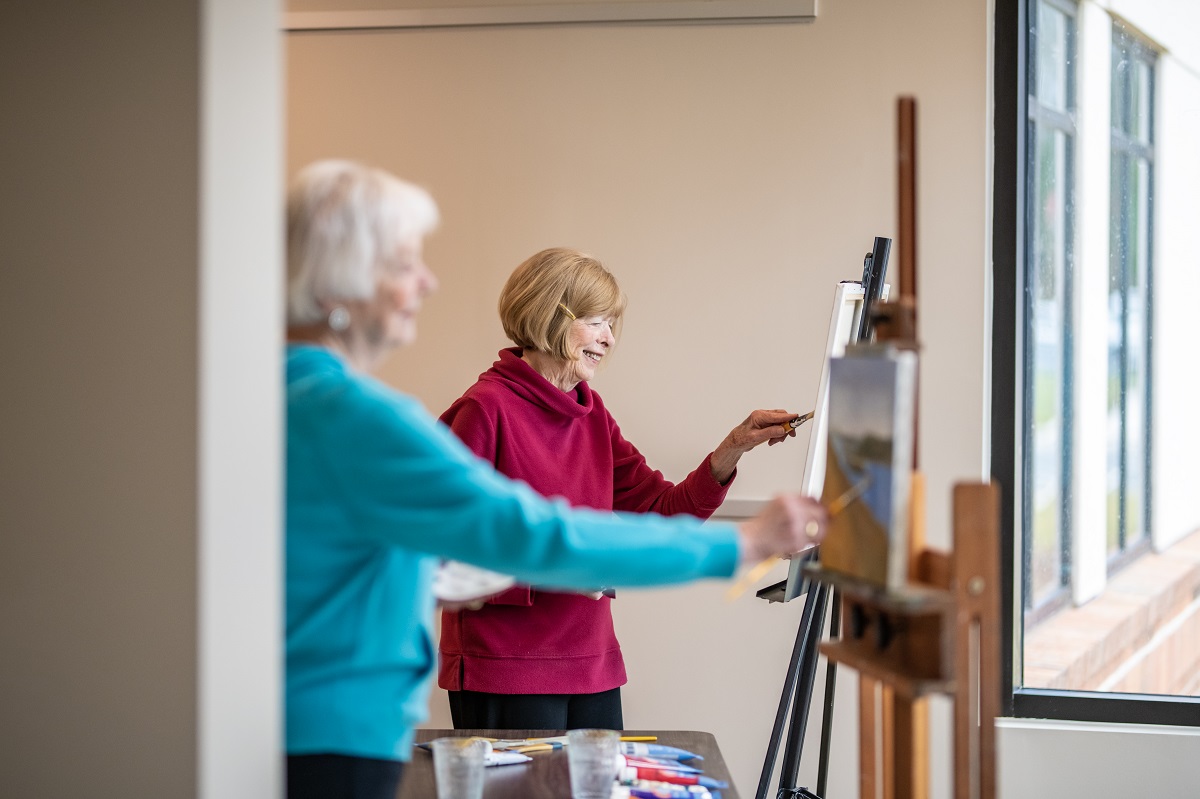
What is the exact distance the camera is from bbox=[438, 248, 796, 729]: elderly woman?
2.36 metres

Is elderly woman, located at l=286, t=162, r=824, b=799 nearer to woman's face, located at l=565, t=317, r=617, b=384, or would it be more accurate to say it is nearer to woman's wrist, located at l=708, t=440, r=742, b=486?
woman's face, located at l=565, t=317, r=617, b=384

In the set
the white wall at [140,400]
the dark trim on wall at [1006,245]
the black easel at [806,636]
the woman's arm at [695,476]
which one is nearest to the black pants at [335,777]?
the white wall at [140,400]

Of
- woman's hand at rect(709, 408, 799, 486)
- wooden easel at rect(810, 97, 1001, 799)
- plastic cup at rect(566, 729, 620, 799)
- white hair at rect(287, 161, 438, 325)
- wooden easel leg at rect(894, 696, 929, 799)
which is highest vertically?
white hair at rect(287, 161, 438, 325)

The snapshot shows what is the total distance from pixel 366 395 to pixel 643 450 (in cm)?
207

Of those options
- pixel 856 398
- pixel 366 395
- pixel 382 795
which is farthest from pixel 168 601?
pixel 856 398

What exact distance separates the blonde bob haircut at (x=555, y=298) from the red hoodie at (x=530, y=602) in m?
0.08

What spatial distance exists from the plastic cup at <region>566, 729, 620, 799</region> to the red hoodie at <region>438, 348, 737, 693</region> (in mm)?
694

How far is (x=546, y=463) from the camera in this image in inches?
95.7

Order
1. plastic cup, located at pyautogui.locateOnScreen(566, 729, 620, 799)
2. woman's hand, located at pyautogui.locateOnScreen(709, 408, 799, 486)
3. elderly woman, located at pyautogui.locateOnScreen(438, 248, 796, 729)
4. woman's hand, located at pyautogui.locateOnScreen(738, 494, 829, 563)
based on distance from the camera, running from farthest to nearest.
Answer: woman's hand, located at pyautogui.locateOnScreen(709, 408, 799, 486) → elderly woman, located at pyautogui.locateOnScreen(438, 248, 796, 729) → plastic cup, located at pyautogui.locateOnScreen(566, 729, 620, 799) → woman's hand, located at pyautogui.locateOnScreen(738, 494, 829, 563)

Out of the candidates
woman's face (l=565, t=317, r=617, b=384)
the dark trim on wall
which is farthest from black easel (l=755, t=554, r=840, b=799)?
the dark trim on wall

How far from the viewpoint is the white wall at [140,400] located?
1.09m

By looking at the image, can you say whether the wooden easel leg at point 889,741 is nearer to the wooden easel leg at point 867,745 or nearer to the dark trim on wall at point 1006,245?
the wooden easel leg at point 867,745

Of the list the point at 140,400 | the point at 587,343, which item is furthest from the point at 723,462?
the point at 140,400

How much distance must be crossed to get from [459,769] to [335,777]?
0.97 ft
